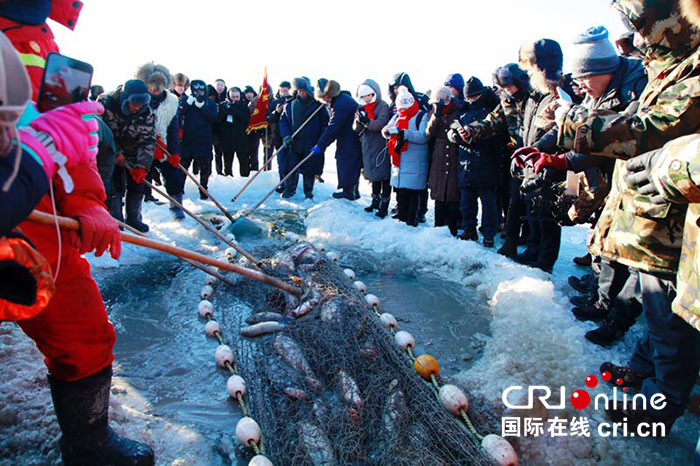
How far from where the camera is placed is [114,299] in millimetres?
4656

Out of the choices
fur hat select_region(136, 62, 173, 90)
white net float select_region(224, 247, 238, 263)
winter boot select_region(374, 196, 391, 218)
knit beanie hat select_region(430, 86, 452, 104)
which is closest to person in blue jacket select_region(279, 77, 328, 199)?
winter boot select_region(374, 196, 391, 218)

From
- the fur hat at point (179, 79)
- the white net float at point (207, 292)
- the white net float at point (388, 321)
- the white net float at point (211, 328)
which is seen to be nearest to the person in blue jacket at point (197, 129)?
the fur hat at point (179, 79)

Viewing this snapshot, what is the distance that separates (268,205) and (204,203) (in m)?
1.23

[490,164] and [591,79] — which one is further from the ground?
[591,79]

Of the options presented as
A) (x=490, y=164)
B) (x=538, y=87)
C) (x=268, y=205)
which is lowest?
(x=268, y=205)

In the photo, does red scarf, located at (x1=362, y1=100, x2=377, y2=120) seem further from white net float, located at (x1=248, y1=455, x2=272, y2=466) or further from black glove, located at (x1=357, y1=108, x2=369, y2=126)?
white net float, located at (x1=248, y1=455, x2=272, y2=466)

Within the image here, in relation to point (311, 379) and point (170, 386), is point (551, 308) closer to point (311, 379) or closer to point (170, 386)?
point (311, 379)

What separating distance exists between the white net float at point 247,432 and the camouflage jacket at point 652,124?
2.26 metres

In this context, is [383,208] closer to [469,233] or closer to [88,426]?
[469,233]

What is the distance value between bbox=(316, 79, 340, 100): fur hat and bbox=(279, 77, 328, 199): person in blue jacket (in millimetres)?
660

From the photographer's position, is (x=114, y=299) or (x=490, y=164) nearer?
(x=114, y=299)

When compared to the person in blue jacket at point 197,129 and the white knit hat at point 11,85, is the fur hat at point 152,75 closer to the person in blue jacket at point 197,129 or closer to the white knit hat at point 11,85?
the person in blue jacket at point 197,129

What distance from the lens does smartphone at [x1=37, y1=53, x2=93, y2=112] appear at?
1.86 m

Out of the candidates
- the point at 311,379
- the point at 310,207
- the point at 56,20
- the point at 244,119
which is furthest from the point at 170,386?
the point at 244,119
